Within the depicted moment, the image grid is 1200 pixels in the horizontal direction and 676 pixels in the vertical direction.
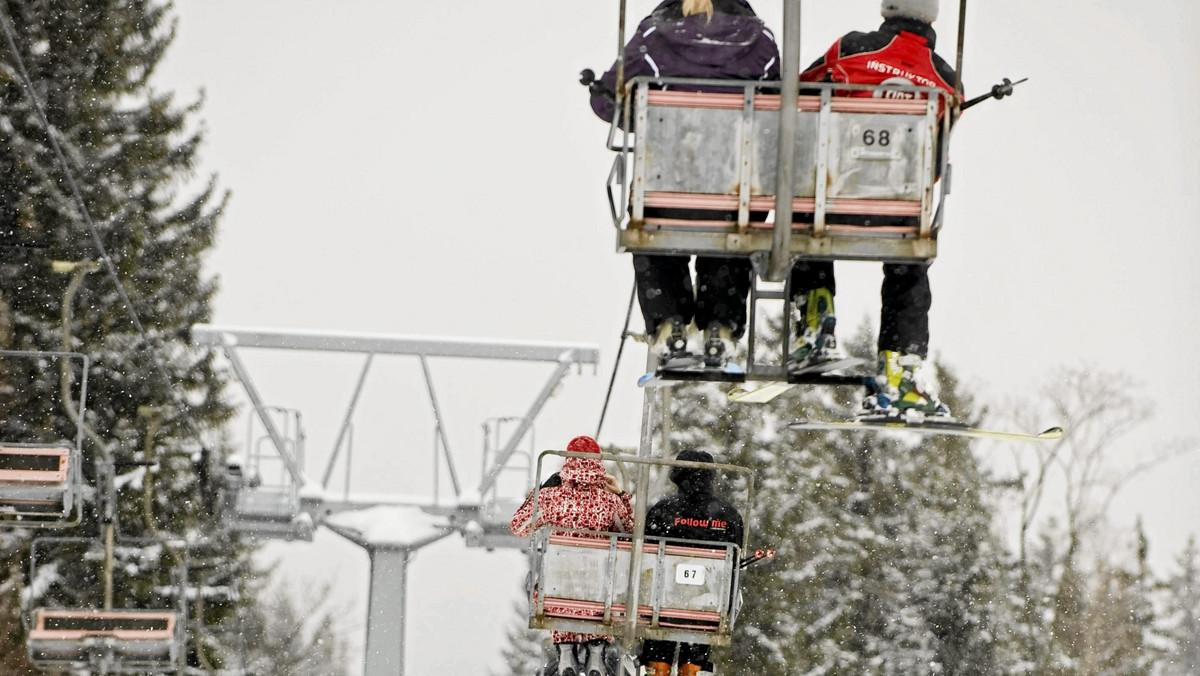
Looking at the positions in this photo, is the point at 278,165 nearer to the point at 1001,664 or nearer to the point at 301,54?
the point at 301,54

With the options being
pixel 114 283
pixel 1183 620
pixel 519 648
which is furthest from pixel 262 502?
pixel 519 648

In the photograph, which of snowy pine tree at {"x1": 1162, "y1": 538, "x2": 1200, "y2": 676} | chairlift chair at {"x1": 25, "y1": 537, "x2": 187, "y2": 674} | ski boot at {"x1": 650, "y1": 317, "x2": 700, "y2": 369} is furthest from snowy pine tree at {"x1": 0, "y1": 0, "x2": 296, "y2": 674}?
ski boot at {"x1": 650, "y1": 317, "x2": 700, "y2": 369}

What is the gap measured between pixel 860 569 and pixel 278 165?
8883cm

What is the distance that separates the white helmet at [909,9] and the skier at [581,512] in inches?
92.7

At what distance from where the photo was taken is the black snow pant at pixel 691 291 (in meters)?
7.38

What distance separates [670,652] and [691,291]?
6.58 feet

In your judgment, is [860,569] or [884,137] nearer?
[884,137]

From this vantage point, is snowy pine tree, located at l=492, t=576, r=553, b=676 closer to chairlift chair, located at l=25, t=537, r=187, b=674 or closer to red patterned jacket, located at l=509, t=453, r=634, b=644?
chairlift chair, located at l=25, t=537, r=187, b=674

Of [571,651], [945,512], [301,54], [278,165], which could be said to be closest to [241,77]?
[278,165]

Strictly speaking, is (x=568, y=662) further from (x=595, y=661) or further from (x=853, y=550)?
(x=853, y=550)

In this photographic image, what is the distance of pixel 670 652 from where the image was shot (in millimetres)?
8625

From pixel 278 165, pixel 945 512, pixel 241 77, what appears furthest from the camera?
pixel 241 77

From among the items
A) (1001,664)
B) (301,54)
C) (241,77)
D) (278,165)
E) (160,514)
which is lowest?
(1001,664)

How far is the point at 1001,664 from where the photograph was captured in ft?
102
